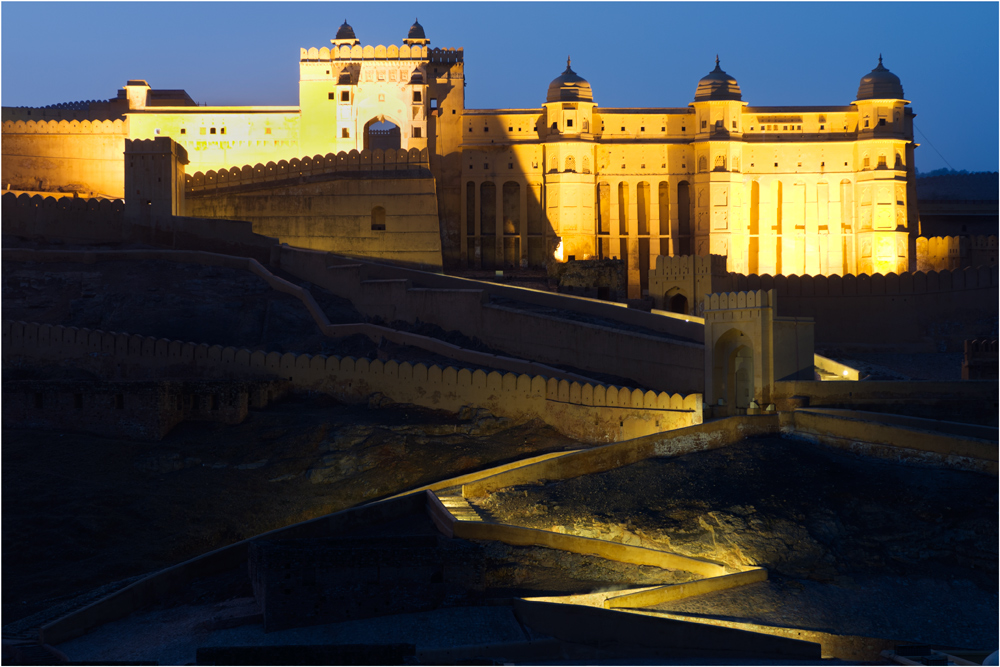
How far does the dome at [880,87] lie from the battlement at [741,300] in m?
20.5

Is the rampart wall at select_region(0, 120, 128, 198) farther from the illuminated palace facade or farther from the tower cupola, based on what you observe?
the tower cupola

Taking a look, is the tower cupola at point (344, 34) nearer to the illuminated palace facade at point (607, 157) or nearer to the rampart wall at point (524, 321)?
the illuminated palace facade at point (607, 157)

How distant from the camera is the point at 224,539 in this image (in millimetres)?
21844

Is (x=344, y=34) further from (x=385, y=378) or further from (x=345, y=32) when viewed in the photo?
(x=385, y=378)

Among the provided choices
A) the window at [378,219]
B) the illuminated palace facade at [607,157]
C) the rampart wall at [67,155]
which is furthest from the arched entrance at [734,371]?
the rampart wall at [67,155]

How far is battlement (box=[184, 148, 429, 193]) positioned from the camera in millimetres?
39406

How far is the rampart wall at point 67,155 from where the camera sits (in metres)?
43.6

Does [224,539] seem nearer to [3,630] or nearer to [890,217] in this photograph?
[3,630]

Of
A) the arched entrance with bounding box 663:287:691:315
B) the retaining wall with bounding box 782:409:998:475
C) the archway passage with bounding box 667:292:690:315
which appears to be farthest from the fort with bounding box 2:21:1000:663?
the archway passage with bounding box 667:292:690:315

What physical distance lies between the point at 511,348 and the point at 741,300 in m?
7.31

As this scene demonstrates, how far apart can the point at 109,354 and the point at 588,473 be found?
40.6 ft

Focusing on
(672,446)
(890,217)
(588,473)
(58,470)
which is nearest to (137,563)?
(58,470)

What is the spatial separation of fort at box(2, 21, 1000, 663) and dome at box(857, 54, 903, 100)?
0.16 meters

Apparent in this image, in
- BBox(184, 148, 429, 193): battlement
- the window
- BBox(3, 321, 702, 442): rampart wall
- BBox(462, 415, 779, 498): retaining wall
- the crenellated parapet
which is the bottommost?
BBox(462, 415, 779, 498): retaining wall
